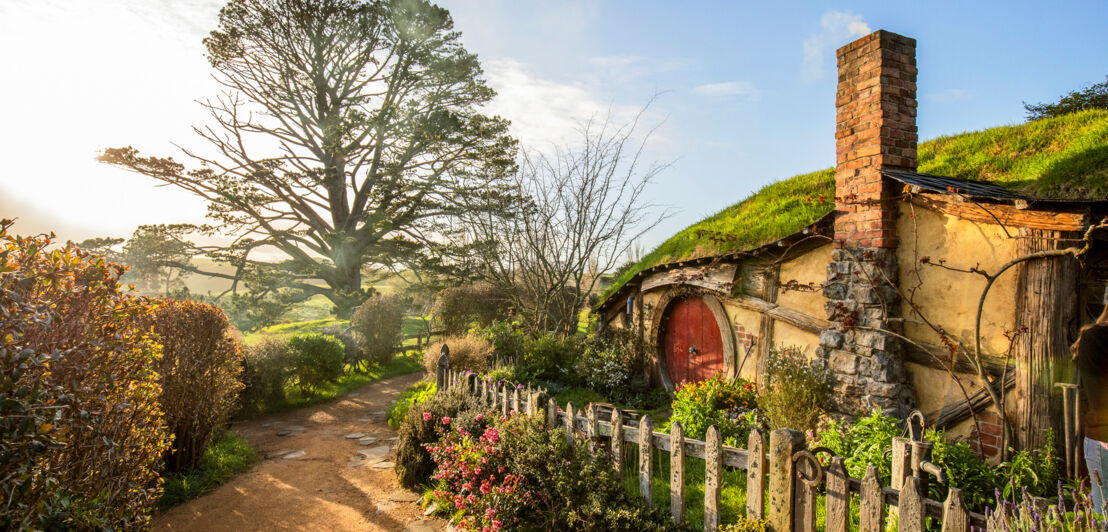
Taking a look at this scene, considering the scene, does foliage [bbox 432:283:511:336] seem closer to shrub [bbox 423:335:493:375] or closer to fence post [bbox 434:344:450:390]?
shrub [bbox 423:335:493:375]

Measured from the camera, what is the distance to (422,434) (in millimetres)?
6305

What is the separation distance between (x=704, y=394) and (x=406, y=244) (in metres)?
14.8

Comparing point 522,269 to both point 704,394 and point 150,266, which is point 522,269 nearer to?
point 704,394

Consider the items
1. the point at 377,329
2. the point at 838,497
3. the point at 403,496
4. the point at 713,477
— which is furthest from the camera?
the point at 377,329

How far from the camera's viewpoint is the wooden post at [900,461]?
3738mm

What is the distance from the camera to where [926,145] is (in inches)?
352

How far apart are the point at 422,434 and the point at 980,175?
7.99 m

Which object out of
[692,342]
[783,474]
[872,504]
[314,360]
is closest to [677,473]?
[783,474]

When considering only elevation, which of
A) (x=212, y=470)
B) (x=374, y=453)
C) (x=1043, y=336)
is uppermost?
(x=1043, y=336)

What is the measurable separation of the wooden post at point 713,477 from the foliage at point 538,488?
340 mm

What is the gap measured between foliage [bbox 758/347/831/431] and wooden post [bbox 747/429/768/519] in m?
2.70

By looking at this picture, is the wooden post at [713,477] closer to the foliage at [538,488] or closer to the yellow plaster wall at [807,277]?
the foliage at [538,488]

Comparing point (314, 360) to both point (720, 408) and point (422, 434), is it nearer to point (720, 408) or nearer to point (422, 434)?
point (422, 434)

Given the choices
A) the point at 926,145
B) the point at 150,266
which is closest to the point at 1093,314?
the point at 926,145
